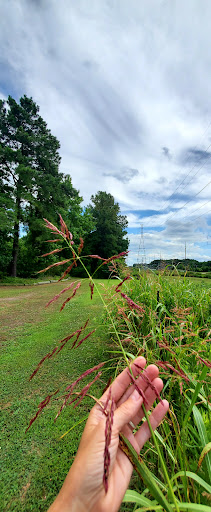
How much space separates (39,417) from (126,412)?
6.05 ft

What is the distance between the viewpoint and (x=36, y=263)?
1866 centimetres

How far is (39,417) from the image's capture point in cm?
218

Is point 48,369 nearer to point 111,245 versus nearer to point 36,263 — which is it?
point 36,263

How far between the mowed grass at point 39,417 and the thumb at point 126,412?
0.32 m

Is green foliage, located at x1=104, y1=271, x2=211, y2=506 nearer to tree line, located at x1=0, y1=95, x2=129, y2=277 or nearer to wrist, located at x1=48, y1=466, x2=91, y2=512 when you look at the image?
wrist, located at x1=48, y1=466, x2=91, y2=512

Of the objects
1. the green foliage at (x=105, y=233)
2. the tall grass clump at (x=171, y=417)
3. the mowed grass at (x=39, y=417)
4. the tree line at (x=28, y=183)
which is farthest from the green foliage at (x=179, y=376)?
the green foliage at (x=105, y=233)

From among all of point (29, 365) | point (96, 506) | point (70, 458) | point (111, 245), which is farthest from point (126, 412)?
point (111, 245)

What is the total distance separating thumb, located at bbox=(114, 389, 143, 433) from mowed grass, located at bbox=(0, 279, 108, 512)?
322 mm

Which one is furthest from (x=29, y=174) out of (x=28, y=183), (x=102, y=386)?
(x=102, y=386)

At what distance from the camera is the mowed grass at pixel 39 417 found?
1523 millimetres

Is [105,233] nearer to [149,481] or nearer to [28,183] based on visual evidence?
[28,183]

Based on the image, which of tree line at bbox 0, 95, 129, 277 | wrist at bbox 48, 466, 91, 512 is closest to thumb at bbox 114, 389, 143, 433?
wrist at bbox 48, 466, 91, 512

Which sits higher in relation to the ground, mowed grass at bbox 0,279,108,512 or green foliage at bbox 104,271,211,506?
green foliage at bbox 104,271,211,506

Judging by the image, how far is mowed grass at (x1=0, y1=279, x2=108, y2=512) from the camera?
5.00 ft
